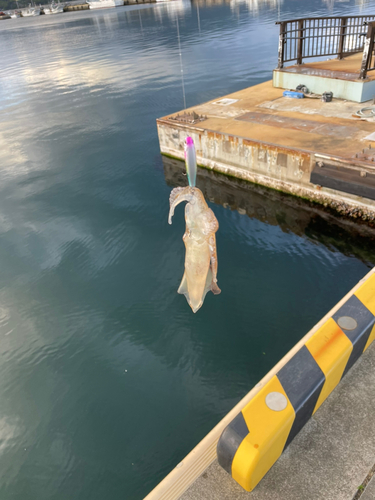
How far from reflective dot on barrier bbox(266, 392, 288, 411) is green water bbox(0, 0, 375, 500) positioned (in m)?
4.13

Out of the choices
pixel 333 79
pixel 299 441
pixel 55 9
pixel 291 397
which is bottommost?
pixel 299 441

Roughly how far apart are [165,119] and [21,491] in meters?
17.8

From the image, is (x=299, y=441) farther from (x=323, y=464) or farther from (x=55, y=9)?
(x=55, y=9)

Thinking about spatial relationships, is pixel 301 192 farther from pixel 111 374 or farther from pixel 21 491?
pixel 21 491

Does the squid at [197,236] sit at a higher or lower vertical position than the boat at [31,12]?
lower

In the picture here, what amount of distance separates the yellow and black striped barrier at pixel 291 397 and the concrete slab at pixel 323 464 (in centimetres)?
17

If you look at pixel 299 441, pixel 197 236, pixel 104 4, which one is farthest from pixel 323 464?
pixel 104 4

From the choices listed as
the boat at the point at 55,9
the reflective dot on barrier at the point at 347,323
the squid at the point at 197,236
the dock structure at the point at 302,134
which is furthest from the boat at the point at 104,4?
the reflective dot on barrier at the point at 347,323

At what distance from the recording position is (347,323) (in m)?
6.11

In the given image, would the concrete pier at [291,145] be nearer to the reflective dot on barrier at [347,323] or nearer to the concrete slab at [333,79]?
the concrete slab at [333,79]

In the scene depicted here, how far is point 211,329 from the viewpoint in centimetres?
1112

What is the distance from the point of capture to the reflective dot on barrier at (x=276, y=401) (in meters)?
4.87

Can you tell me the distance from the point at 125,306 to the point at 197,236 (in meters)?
6.13

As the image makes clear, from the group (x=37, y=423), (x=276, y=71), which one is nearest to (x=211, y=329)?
(x=37, y=423)
